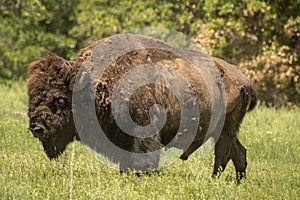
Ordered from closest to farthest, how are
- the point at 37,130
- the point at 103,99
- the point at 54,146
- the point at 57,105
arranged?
the point at 37,130, the point at 103,99, the point at 57,105, the point at 54,146

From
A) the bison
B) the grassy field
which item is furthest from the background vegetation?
the bison

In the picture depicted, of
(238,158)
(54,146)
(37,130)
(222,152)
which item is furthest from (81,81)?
(238,158)

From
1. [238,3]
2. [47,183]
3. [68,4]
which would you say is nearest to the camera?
[47,183]

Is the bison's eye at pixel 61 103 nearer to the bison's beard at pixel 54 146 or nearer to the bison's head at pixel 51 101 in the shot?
the bison's head at pixel 51 101

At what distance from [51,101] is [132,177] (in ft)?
4.14

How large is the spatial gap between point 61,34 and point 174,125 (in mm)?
19590

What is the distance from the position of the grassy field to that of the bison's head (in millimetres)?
303

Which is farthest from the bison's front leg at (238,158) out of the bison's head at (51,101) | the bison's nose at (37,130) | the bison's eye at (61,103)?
the bison's nose at (37,130)

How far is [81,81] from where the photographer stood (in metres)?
6.92

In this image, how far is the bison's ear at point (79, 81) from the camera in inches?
273

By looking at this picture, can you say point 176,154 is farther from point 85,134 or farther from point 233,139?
point 85,134

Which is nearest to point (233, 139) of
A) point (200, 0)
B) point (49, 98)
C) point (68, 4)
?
point (49, 98)

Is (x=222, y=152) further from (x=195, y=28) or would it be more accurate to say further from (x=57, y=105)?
(x=195, y=28)

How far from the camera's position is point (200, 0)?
1891cm
